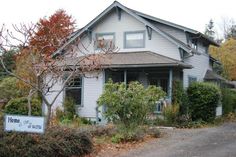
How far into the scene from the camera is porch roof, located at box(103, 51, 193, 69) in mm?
23562

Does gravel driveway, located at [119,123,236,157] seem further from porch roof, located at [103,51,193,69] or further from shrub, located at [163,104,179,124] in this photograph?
porch roof, located at [103,51,193,69]

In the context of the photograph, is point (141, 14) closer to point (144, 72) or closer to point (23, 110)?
point (144, 72)

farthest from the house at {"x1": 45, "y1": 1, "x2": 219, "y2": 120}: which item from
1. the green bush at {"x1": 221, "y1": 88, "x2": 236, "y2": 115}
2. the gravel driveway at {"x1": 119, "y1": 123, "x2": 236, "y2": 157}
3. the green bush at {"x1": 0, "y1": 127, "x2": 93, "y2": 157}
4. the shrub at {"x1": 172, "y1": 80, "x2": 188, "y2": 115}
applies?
the green bush at {"x1": 0, "y1": 127, "x2": 93, "y2": 157}

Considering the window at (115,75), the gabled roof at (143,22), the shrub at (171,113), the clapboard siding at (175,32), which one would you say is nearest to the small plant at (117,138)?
the shrub at (171,113)

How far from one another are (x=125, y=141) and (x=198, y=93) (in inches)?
356

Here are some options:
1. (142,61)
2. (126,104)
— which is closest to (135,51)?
(142,61)

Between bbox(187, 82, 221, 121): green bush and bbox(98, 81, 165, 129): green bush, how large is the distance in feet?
25.0

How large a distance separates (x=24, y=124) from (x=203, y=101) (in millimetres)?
13854

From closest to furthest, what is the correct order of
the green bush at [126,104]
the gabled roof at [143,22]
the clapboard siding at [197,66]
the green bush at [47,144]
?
1. the green bush at [47,144]
2. the green bush at [126,104]
3. the gabled roof at [143,22]
4. the clapboard siding at [197,66]

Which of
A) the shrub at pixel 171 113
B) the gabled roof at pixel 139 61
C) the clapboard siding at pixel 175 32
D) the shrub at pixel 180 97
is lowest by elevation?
the shrub at pixel 171 113

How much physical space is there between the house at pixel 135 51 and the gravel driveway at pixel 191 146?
6.03m

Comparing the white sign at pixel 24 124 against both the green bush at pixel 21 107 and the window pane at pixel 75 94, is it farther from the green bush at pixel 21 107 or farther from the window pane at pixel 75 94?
the window pane at pixel 75 94

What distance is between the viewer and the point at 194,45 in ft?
94.3

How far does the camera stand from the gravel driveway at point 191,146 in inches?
521
